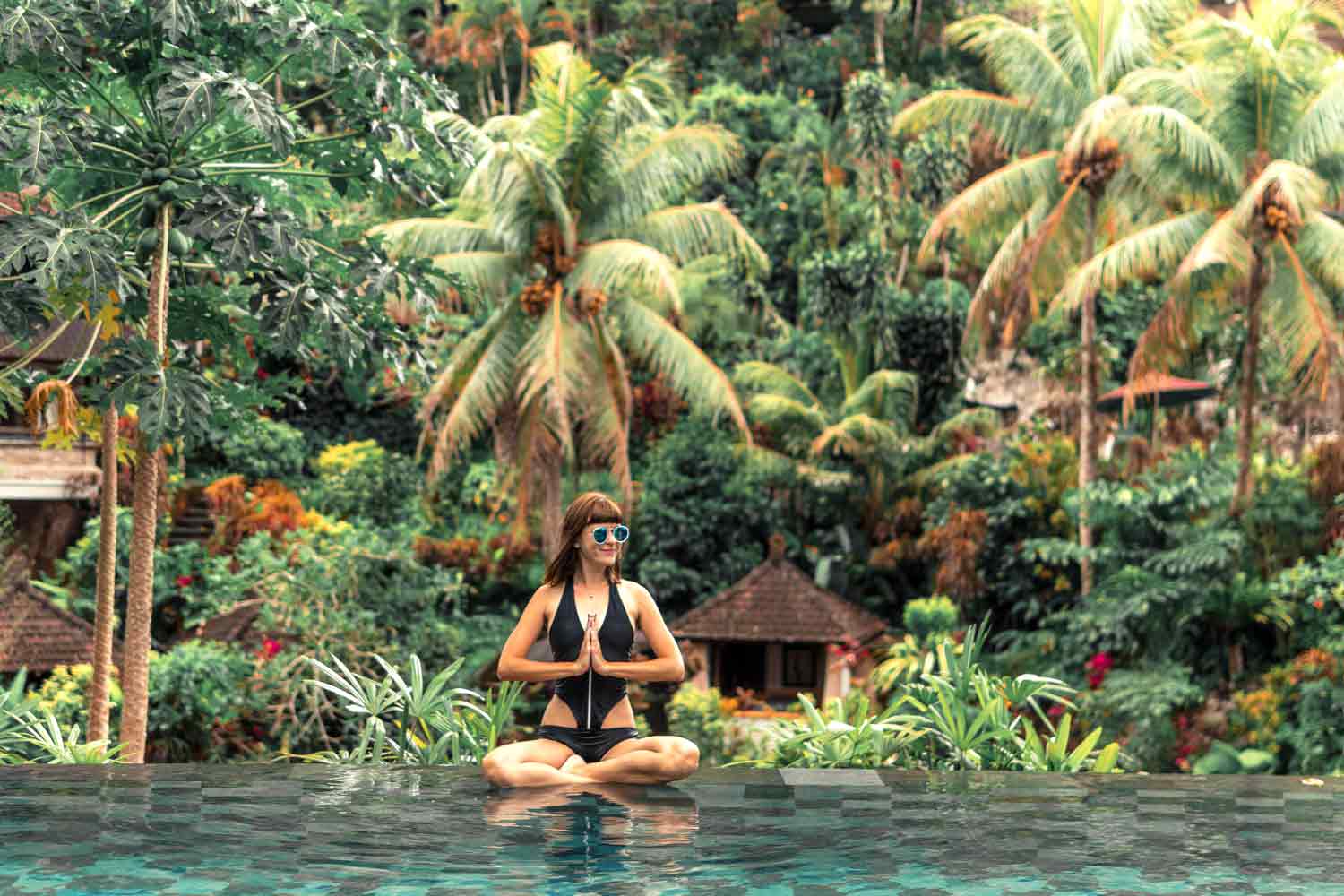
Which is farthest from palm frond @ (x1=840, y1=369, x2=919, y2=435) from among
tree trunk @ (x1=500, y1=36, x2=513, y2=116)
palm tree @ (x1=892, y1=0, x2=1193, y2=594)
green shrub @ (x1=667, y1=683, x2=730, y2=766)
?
tree trunk @ (x1=500, y1=36, x2=513, y2=116)

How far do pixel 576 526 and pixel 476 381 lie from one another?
49.7 feet

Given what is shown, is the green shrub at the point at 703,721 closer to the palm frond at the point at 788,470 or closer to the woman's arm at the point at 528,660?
the palm frond at the point at 788,470

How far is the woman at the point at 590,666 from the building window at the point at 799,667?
16.1 m

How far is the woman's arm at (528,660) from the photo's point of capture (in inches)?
268

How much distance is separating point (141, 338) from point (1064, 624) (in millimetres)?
16072

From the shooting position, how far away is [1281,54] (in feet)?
64.0

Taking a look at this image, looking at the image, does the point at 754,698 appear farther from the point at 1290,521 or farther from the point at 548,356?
the point at 1290,521

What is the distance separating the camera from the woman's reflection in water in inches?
213

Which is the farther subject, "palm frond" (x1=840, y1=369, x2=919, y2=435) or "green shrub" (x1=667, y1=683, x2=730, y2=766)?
"palm frond" (x1=840, y1=369, x2=919, y2=435)

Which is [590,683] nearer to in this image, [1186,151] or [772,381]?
[1186,151]

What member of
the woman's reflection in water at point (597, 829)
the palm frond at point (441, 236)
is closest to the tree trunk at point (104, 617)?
the woman's reflection in water at point (597, 829)

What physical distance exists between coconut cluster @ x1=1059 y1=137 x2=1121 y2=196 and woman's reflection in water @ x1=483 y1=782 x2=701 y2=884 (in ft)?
52.0

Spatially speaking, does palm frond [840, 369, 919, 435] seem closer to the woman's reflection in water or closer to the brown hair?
the woman's reflection in water

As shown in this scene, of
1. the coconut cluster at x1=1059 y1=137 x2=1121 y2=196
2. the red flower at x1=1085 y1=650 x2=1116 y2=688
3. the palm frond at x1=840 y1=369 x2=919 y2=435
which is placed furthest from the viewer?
the palm frond at x1=840 y1=369 x2=919 y2=435
